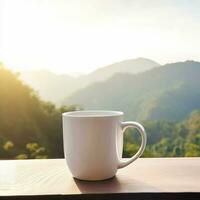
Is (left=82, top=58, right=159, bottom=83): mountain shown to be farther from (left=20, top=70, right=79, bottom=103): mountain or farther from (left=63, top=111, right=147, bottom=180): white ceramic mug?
(left=63, top=111, right=147, bottom=180): white ceramic mug

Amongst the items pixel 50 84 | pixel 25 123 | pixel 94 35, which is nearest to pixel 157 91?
pixel 94 35

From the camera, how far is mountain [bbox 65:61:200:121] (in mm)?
1356

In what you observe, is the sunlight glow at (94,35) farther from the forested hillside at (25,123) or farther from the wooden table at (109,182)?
the wooden table at (109,182)

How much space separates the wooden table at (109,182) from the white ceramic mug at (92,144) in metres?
0.02

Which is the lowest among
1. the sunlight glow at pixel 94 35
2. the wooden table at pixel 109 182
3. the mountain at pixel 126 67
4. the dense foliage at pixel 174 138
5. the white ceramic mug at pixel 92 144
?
the dense foliage at pixel 174 138

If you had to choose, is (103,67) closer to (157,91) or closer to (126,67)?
(126,67)

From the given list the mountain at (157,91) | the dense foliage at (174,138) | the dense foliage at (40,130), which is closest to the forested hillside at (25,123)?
the dense foliage at (40,130)

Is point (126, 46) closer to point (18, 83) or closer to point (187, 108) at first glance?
point (187, 108)

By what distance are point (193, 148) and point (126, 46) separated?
0.52 metres

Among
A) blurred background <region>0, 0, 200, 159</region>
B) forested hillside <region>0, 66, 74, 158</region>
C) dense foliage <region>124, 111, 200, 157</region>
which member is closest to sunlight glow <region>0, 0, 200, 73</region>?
blurred background <region>0, 0, 200, 159</region>

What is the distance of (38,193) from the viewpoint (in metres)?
0.51

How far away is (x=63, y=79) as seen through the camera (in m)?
1.42

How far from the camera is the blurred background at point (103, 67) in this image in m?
1.32

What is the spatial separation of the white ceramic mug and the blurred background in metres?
0.71
